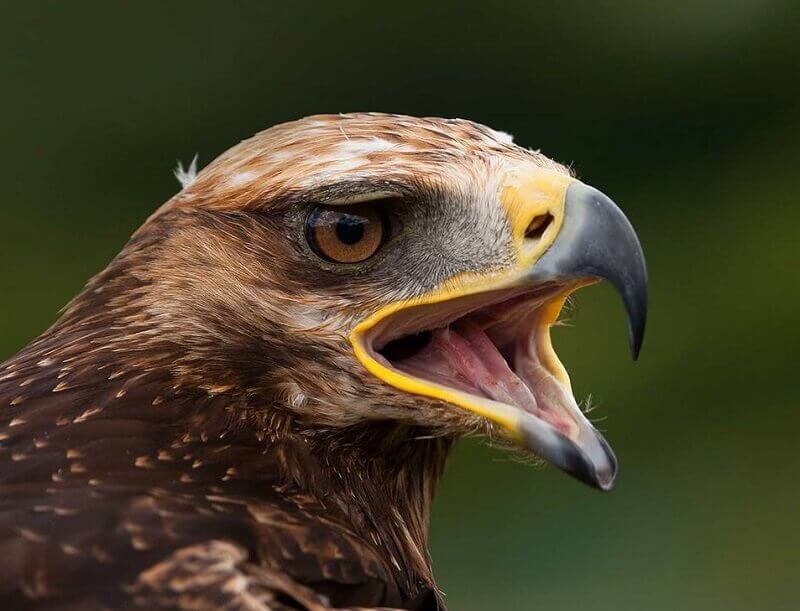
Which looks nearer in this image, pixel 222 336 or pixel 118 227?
pixel 222 336

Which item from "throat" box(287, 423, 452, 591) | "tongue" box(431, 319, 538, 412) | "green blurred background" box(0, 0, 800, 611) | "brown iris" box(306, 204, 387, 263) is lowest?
"throat" box(287, 423, 452, 591)

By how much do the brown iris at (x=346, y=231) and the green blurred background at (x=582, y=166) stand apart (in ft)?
13.4

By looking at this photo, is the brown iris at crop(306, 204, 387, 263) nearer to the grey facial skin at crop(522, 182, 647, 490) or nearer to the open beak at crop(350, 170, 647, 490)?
the open beak at crop(350, 170, 647, 490)

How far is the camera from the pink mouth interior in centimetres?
197

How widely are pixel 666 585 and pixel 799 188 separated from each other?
2.83 meters

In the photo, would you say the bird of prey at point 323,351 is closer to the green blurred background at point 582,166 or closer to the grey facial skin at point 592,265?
the grey facial skin at point 592,265

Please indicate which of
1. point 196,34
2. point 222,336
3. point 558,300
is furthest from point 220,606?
point 196,34

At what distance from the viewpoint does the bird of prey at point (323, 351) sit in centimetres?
181

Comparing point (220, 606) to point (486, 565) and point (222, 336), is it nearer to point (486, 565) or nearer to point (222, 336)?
point (222, 336)

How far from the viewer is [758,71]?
7551 mm

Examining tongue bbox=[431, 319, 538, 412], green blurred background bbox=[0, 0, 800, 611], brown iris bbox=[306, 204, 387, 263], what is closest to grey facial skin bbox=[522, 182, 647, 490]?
tongue bbox=[431, 319, 538, 412]

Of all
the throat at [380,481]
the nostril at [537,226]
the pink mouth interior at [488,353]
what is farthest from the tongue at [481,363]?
the nostril at [537,226]

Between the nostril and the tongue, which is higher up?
the nostril

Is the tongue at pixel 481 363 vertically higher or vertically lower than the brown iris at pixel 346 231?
lower
